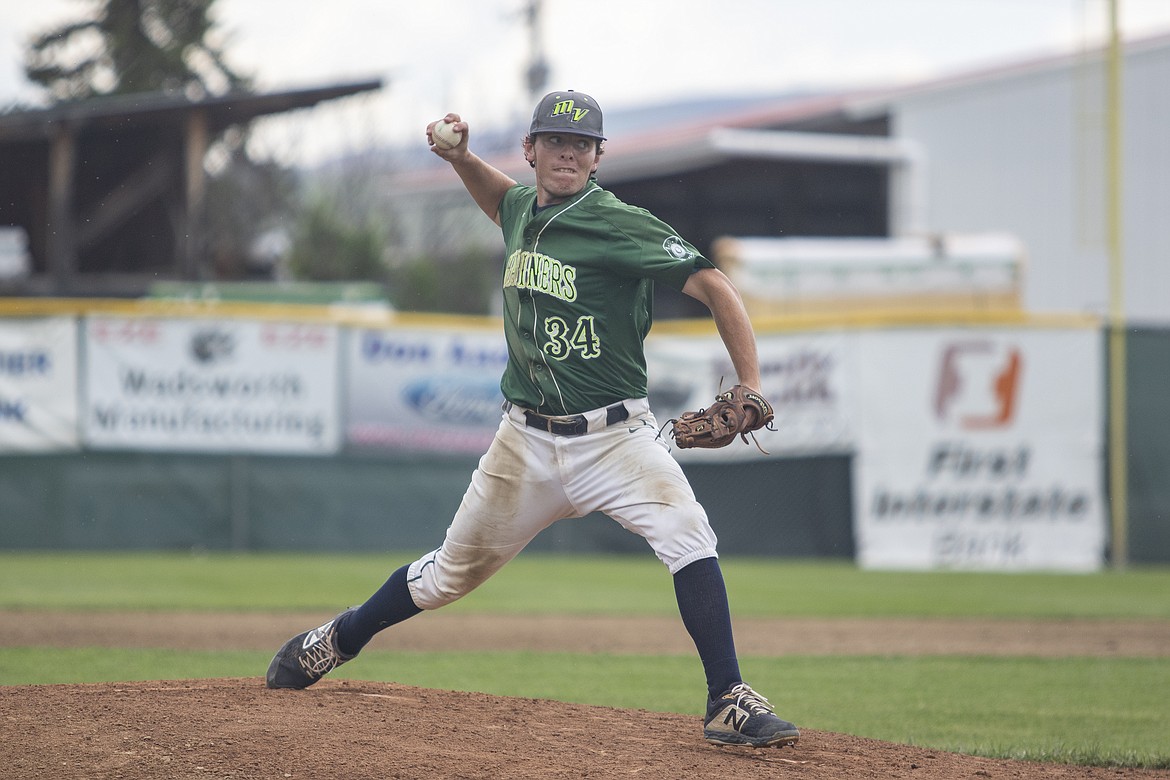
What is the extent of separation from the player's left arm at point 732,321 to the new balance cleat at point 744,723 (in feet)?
3.11

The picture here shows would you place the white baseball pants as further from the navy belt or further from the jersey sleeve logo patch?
the jersey sleeve logo patch

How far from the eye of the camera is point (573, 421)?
429 cm

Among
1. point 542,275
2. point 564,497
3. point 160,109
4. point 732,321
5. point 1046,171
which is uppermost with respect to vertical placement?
point 160,109

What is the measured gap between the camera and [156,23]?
24.5 metres

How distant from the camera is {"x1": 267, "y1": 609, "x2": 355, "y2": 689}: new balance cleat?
4.64 m

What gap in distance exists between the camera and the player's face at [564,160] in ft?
14.2

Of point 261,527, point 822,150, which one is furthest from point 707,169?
point 261,527

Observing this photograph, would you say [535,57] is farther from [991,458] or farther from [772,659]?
[772,659]

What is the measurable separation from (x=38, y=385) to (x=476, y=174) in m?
9.64

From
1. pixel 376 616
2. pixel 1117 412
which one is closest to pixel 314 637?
pixel 376 616

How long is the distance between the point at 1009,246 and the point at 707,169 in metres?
10.2

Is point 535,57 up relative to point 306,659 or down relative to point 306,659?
up

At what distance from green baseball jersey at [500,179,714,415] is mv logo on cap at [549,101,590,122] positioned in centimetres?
25

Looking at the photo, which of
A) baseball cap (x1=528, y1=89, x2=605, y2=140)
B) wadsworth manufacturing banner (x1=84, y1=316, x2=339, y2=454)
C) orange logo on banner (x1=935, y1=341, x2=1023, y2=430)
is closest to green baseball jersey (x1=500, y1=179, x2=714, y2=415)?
baseball cap (x1=528, y1=89, x2=605, y2=140)
